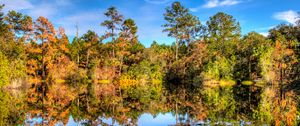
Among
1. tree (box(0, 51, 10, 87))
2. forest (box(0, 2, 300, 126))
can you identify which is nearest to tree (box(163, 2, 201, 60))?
forest (box(0, 2, 300, 126))

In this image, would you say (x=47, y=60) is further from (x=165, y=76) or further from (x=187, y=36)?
(x=187, y=36)

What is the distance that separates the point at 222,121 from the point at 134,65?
143 ft

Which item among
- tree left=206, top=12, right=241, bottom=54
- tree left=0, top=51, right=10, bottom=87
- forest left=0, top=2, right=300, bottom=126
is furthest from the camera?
tree left=206, top=12, right=241, bottom=54

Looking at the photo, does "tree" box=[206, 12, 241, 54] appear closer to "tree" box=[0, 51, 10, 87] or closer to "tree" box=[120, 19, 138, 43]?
"tree" box=[120, 19, 138, 43]

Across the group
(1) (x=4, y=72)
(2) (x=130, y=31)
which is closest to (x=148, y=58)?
(2) (x=130, y=31)

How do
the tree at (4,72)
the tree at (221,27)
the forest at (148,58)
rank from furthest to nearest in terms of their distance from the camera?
the tree at (221,27), the forest at (148,58), the tree at (4,72)

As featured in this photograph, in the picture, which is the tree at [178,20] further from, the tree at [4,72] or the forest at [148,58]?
the tree at [4,72]

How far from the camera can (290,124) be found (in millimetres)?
15422

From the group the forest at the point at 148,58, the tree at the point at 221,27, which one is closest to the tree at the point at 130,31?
the forest at the point at 148,58

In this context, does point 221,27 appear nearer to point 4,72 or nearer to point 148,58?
point 148,58

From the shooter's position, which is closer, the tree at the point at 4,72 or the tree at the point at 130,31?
the tree at the point at 4,72

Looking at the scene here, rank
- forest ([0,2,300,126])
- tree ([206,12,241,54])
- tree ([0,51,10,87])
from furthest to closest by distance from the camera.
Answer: tree ([206,12,241,54]) → forest ([0,2,300,126]) → tree ([0,51,10,87])

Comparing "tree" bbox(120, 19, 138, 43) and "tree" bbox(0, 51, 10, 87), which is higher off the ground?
"tree" bbox(120, 19, 138, 43)

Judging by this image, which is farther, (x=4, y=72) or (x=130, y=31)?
(x=130, y=31)
